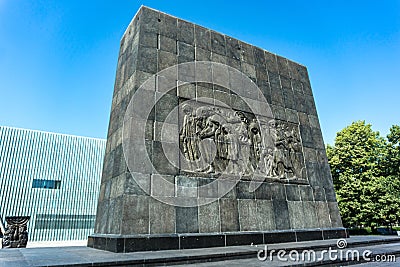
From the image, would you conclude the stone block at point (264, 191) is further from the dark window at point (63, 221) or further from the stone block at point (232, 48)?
the dark window at point (63, 221)

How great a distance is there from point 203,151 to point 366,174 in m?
22.7

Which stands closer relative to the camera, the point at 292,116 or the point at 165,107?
the point at 165,107

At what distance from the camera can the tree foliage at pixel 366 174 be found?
24.3 meters

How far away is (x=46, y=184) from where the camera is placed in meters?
37.8

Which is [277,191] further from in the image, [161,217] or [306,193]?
[161,217]

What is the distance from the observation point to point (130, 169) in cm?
764

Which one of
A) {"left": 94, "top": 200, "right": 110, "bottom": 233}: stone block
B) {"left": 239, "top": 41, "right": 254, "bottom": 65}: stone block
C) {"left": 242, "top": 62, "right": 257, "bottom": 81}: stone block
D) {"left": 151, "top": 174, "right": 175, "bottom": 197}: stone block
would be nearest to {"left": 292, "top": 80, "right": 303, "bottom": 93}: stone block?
{"left": 242, "top": 62, "right": 257, "bottom": 81}: stone block

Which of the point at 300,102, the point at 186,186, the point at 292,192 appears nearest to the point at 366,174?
the point at 300,102

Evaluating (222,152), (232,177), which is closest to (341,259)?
(232,177)

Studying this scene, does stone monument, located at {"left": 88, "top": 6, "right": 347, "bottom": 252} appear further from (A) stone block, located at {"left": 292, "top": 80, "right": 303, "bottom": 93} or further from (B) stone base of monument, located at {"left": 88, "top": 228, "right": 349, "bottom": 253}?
(A) stone block, located at {"left": 292, "top": 80, "right": 303, "bottom": 93}

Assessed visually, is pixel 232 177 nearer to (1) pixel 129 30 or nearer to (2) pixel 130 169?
(2) pixel 130 169

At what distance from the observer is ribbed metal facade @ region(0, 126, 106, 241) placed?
3600 centimetres

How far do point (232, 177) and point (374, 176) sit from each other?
22906 millimetres

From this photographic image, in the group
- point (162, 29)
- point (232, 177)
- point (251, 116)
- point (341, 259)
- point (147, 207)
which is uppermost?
point (162, 29)
